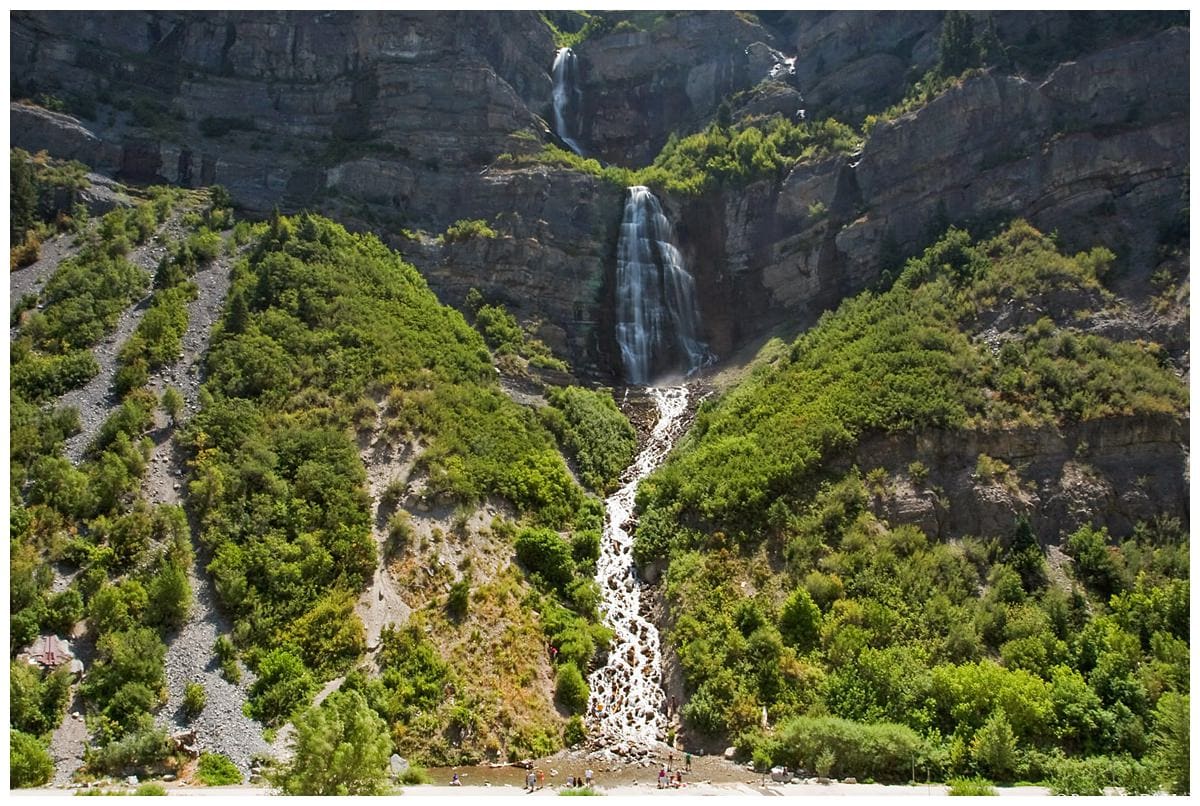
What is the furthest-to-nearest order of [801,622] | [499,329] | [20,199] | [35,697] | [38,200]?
[499,329]
[38,200]
[20,199]
[801,622]
[35,697]

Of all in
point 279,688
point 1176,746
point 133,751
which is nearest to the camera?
point 1176,746

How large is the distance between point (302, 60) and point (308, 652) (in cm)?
5212

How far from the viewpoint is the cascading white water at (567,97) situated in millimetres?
67125

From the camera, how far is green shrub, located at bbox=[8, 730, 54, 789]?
2003 cm

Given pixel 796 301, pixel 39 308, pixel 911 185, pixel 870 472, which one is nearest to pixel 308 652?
pixel 870 472

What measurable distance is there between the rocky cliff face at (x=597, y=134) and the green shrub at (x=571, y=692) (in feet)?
76.5

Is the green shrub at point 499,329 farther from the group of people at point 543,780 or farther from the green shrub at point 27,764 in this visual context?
the green shrub at point 27,764

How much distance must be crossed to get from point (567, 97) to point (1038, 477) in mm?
50086

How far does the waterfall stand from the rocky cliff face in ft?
3.53

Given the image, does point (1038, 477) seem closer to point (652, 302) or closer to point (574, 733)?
point (574, 733)

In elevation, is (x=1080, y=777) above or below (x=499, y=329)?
below

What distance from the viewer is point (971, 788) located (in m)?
20.5

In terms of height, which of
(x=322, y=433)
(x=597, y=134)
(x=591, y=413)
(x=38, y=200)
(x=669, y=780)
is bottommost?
(x=669, y=780)

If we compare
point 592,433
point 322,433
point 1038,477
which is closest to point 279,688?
point 322,433
